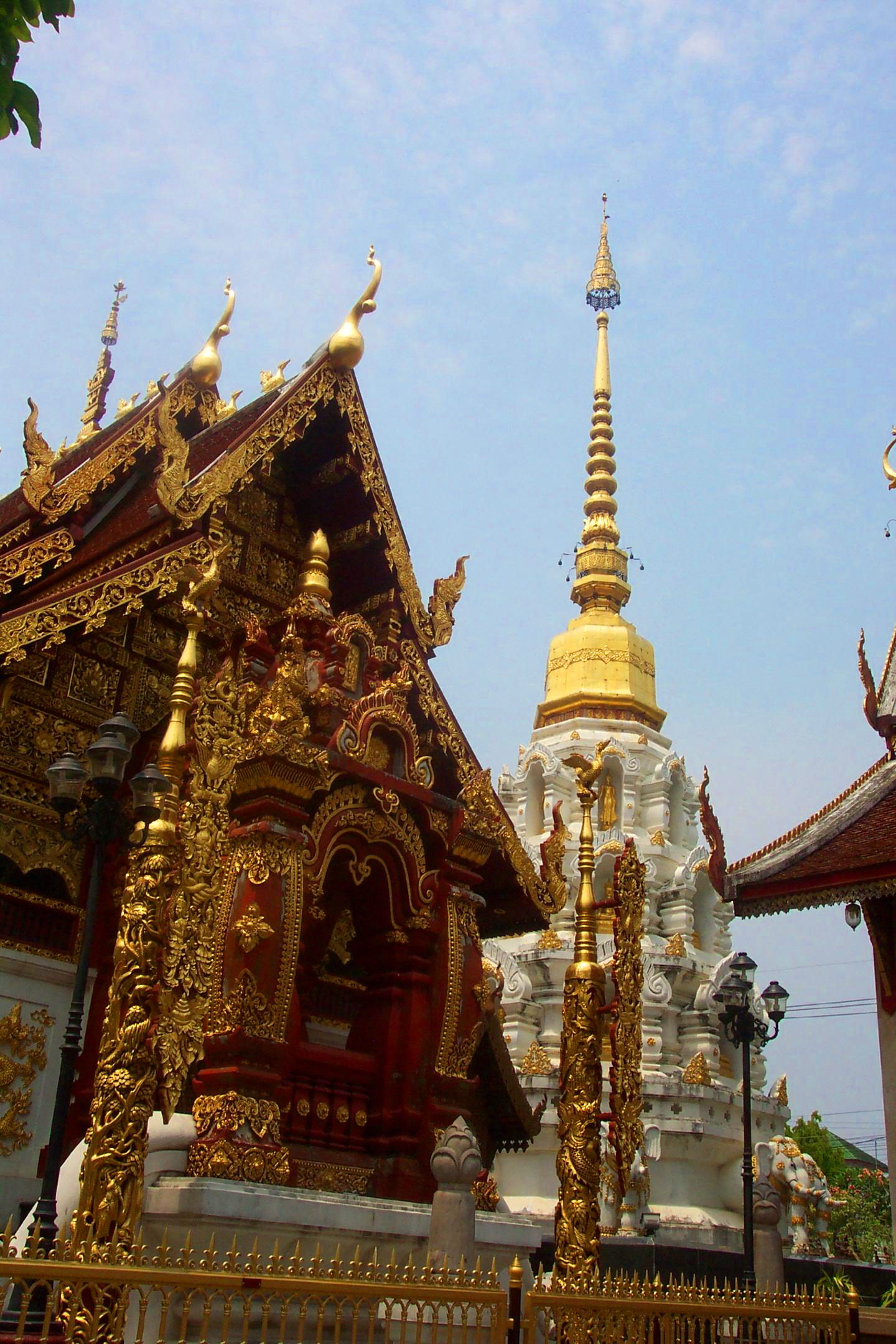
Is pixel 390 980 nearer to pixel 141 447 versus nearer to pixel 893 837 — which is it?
pixel 893 837

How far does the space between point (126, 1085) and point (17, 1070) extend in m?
4.05

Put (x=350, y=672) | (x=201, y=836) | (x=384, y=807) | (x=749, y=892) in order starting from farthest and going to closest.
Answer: (x=749, y=892) < (x=350, y=672) < (x=384, y=807) < (x=201, y=836)

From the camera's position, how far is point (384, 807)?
424 inches

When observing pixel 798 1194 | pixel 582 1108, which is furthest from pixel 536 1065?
pixel 582 1108

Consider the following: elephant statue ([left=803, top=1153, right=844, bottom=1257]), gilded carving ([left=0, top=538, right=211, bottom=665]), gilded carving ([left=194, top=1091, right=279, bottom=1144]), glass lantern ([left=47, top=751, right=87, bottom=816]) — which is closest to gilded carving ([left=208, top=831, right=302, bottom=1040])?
gilded carving ([left=194, top=1091, right=279, bottom=1144])

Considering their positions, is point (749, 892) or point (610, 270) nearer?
point (749, 892)

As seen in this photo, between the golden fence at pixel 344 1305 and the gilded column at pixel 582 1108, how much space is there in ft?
1.37

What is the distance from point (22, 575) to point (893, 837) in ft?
26.6

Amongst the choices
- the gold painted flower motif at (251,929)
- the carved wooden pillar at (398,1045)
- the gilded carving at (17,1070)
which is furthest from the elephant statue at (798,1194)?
the gold painted flower motif at (251,929)

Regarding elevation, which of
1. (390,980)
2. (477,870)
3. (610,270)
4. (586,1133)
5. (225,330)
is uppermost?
(610,270)

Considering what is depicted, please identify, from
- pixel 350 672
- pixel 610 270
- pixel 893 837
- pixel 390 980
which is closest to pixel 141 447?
pixel 350 672

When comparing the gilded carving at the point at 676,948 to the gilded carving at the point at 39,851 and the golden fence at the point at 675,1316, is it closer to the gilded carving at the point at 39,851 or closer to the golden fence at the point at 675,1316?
the golden fence at the point at 675,1316

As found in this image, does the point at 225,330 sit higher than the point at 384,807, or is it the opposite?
the point at 225,330

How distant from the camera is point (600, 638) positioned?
4009 centimetres
